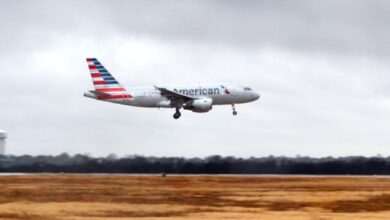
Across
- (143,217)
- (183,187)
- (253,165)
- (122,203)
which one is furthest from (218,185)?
(253,165)

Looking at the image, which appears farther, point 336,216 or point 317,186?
point 317,186

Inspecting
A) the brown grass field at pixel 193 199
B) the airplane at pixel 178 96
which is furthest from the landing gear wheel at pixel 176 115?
the brown grass field at pixel 193 199

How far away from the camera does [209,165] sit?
279ft

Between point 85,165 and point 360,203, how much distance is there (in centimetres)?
4526

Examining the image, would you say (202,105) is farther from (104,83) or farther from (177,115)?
(104,83)

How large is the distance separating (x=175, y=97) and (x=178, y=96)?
458 millimetres

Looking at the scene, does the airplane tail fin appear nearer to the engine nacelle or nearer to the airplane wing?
the airplane wing

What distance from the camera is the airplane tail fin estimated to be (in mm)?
90312

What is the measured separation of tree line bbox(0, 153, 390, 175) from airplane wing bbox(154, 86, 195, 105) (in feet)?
20.2

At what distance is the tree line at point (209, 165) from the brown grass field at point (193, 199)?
2060 centimetres

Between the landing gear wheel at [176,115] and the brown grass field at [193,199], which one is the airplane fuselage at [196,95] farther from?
the brown grass field at [193,199]

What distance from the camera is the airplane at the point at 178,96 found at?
8650 cm

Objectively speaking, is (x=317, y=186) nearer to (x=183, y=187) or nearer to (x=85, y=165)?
(x=183, y=187)

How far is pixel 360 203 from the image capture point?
43.4 m
